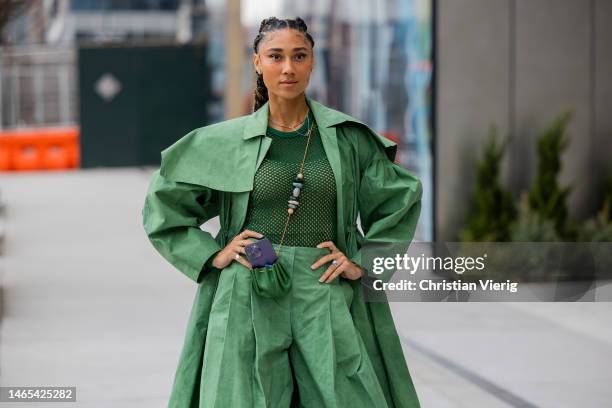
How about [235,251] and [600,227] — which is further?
[600,227]

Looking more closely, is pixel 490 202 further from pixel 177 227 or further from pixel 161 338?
pixel 177 227

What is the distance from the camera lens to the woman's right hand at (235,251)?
358cm

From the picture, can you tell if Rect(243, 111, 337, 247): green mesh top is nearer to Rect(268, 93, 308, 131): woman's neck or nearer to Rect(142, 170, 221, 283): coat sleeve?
Rect(268, 93, 308, 131): woman's neck

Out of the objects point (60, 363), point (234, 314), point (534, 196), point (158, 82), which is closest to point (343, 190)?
point (234, 314)

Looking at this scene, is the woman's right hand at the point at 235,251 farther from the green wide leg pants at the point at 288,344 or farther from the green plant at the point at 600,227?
the green plant at the point at 600,227

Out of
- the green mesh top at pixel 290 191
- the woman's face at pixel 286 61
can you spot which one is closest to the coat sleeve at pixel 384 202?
the green mesh top at pixel 290 191

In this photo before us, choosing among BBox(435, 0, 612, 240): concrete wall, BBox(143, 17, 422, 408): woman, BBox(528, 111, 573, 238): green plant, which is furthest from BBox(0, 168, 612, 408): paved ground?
BBox(143, 17, 422, 408): woman

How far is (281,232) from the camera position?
363cm

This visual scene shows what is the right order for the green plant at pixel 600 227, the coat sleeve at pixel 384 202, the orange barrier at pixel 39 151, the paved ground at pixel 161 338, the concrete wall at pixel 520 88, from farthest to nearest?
the orange barrier at pixel 39 151 → the concrete wall at pixel 520 88 → the green plant at pixel 600 227 → the paved ground at pixel 161 338 → the coat sleeve at pixel 384 202

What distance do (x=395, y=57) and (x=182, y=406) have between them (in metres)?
8.79

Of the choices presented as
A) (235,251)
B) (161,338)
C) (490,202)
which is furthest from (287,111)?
(490,202)

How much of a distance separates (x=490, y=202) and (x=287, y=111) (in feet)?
23.0

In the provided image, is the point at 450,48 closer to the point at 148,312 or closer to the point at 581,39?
the point at 581,39

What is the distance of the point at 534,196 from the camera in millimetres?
10508
